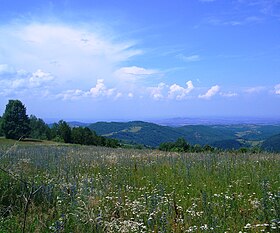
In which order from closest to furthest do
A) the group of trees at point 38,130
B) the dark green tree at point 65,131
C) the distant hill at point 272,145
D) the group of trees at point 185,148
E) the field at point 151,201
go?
the field at point 151,201
the distant hill at point 272,145
the group of trees at point 185,148
the group of trees at point 38,130
the dark green tree at point 65,131

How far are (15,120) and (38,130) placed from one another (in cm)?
2236

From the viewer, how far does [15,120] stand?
7869cm

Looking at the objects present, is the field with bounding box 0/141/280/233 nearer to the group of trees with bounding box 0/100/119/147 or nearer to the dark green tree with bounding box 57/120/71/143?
the group of trees with bounding box 0/100/119/147

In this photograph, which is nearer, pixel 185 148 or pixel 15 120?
pixel 185 148

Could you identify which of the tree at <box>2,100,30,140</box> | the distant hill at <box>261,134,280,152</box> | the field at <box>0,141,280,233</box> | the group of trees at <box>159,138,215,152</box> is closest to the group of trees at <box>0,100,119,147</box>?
the tree at <box>2,100,30,140</box>

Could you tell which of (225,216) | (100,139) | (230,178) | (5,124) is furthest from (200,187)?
(100,139)

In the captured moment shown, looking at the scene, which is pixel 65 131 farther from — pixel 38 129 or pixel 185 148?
pixel 185 148

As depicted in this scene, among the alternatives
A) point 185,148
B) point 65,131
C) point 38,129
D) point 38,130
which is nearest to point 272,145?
point 185,148

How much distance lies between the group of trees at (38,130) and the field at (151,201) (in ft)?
217

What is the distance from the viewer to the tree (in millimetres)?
77188

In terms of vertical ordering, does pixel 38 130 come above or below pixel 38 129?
below

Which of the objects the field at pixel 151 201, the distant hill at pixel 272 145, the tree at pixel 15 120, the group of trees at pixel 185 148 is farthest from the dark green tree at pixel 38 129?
the field at pixel 151 201

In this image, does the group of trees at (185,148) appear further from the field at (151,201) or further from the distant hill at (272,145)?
the field at (151,201)

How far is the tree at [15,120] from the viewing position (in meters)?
77.2
